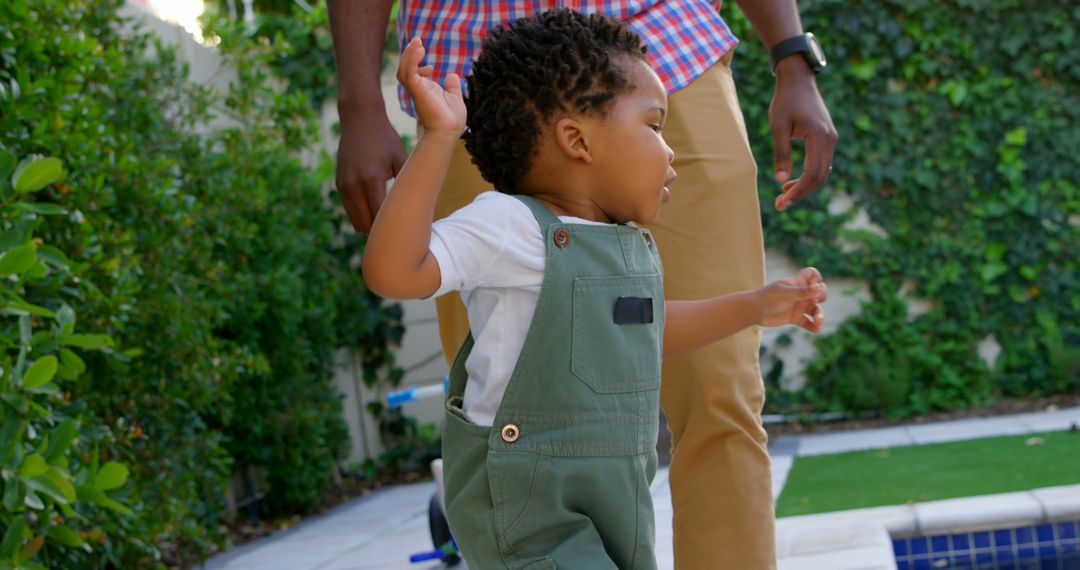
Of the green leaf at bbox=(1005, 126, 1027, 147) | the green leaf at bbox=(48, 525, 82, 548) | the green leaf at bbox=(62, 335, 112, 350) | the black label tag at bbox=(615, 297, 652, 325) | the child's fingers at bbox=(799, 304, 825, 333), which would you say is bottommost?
the green leaf at bbox=(48, 525, 82, 548)

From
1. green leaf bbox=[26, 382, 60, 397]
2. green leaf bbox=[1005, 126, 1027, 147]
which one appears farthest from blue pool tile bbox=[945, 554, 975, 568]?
green leaf bbox=[1005, 126, 1027, 147]

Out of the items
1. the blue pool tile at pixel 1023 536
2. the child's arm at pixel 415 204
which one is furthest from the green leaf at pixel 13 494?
the blue pool tile at pixel 1023 536

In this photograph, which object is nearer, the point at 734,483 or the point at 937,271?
the point at 734,483

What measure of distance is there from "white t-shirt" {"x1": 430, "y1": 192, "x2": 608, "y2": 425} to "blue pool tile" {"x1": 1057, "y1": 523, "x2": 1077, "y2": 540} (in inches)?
101

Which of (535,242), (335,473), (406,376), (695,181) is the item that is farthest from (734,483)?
(406,376)

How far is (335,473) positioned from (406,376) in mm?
885

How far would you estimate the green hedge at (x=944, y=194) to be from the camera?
6742 millimetres

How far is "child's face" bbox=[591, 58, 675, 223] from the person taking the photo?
1.58 metres

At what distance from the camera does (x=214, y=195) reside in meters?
4.36

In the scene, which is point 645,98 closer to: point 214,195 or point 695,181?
point 695,181

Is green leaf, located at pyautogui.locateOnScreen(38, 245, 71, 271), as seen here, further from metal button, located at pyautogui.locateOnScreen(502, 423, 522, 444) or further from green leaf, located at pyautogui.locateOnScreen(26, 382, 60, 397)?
metal button, located at pyautogui.locateOnScreen(502, 423, 522, 444)

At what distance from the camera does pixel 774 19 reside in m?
2.22

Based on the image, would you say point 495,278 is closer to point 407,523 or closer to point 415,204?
point 415,204

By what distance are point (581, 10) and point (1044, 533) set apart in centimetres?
240
